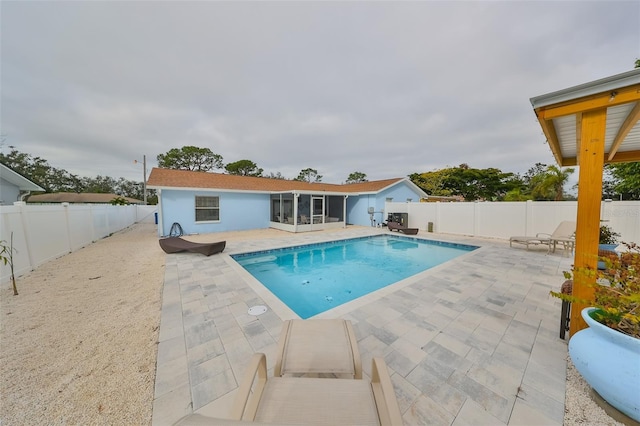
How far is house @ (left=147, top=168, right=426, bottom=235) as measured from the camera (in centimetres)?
1092

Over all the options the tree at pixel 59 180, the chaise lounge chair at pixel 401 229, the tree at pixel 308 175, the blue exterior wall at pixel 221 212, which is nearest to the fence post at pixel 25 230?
the blue exterior wall at pixel 221 212

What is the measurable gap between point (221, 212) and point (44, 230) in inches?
267

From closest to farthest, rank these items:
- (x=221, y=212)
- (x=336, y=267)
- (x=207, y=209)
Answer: (x=336, y=267)
(x=207, y=209)
(x=221, y=212)

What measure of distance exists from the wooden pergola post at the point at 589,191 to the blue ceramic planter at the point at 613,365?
85cm

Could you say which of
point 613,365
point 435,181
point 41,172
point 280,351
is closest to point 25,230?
point 280,351

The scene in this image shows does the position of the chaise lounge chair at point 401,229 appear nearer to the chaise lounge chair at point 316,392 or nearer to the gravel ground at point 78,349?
the chaise lounge chair at point 316,392

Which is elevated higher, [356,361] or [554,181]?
[554,181]

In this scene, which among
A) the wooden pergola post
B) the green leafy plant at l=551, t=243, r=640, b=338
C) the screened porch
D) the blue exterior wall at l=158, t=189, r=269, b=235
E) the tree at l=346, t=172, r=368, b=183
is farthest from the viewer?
the tree at l=346, t=172, r=368, b=183

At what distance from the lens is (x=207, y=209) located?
39.2ft

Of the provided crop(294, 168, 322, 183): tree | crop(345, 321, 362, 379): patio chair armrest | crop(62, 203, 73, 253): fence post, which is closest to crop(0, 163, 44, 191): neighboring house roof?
crop(62, 203, 73, 253): fence post

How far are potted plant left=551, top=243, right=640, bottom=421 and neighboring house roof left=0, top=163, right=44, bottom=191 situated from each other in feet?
64.1

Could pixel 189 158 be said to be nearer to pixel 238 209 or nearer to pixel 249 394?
pixel 238 209

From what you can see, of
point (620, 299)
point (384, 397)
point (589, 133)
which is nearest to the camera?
point (384, 397)

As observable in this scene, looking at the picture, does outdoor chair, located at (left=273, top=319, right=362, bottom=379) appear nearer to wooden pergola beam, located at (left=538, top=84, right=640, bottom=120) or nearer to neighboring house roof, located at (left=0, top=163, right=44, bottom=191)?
wooden pergola beam, located at (left=538, top=84, right=640, bottom=120)
